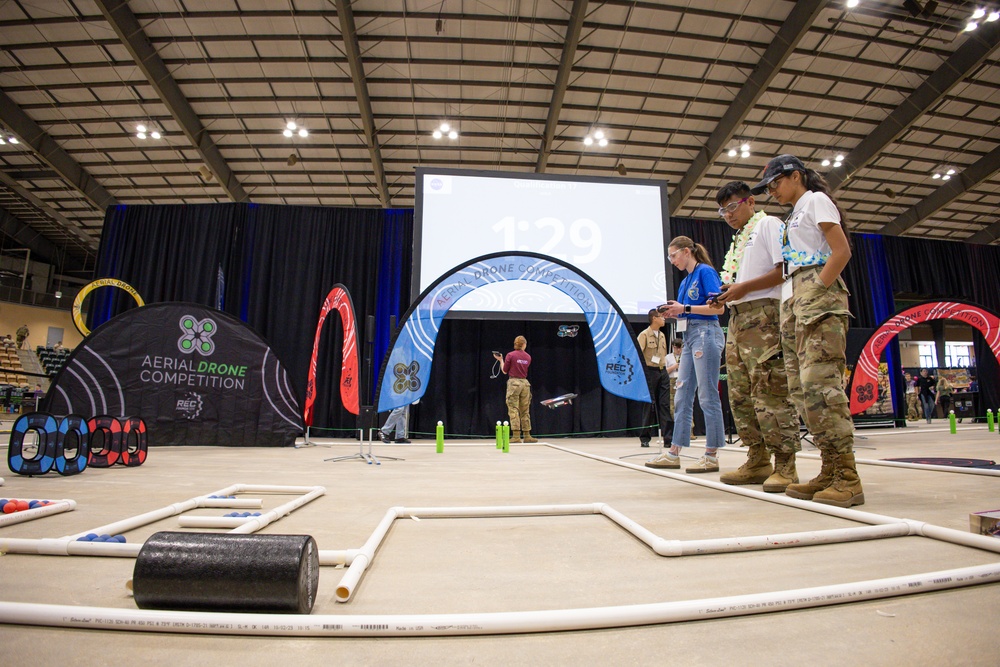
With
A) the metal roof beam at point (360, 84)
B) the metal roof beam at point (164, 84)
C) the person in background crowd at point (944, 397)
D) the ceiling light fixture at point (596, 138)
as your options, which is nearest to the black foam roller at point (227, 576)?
the metal roof beam at point (360, 84)

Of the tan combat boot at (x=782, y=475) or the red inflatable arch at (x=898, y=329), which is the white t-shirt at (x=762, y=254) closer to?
the tan combat boot at (x=782, y=475)

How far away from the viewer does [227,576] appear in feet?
2.80

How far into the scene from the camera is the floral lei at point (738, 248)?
2562 millimetres

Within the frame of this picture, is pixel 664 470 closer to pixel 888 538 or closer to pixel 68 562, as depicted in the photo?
pixel 888 538

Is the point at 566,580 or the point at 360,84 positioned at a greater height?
the point at 360,84

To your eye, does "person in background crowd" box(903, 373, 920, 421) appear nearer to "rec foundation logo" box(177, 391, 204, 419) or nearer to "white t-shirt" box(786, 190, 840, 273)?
"white t-shirt" box(786, 190, 840, 273)

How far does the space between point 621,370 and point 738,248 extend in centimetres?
214

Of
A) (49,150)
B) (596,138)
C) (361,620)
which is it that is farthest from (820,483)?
(49,150)

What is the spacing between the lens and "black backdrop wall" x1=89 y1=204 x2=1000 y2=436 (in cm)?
927

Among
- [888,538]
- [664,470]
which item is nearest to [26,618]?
[888,538]

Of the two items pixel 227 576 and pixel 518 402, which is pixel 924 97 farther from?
pixel 227 576

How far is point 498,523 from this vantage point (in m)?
1.72

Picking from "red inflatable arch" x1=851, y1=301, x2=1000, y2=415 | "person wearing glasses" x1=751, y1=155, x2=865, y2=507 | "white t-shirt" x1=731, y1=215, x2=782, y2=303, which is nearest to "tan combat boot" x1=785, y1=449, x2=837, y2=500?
"person wearing glasses" x1=751, y1=155, x2=865, y2=507

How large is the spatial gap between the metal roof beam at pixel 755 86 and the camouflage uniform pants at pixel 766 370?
8563 mm
